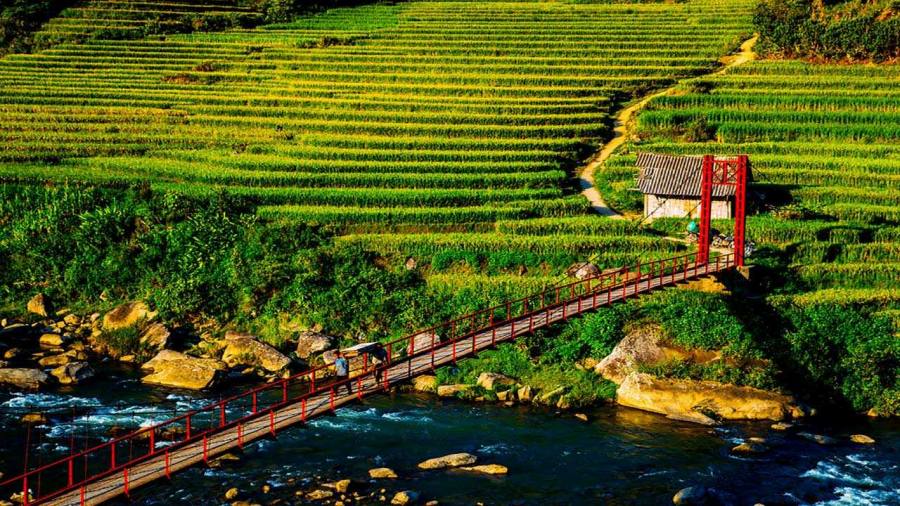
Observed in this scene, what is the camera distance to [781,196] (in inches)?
1962

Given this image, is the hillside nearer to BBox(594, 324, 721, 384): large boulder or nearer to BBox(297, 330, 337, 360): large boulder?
BBox(594, 324, 721, 384): large boulder

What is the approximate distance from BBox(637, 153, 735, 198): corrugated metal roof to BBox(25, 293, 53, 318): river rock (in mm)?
26178

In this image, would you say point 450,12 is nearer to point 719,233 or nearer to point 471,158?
point 471,158

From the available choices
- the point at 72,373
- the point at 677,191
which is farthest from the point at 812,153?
the point at 72,373

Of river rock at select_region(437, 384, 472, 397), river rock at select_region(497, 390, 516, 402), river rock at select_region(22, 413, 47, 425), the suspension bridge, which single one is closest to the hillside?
river rock at select_region(437, 384, 472, 397)

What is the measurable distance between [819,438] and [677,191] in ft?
55.5

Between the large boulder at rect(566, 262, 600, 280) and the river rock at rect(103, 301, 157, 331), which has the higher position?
the large boulder at rect(566, 262, 600, 280)

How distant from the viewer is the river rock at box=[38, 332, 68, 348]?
42688mm

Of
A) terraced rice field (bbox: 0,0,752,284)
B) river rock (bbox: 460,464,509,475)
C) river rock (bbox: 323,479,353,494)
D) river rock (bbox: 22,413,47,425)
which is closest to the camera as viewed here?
river rock (bbox: 323,479,353,494)

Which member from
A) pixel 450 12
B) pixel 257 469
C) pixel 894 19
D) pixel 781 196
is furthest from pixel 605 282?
pixel 450 12

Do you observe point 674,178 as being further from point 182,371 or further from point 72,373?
point 72,373

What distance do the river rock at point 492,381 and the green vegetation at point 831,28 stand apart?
39.0 meters

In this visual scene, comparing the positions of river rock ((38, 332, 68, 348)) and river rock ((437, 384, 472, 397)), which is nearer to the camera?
river rock ((437, 384, 472, 397))

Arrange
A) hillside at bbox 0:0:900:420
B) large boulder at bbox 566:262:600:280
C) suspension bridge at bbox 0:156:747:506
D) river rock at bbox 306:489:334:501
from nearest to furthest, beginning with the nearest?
1. suspension bridge at bbox 0:156:747:506
2. river rock at bbox 306:489:334:501
3. hillside at bbox 0:0:900:420
4. large boulder at bbox 566:262:600:280
